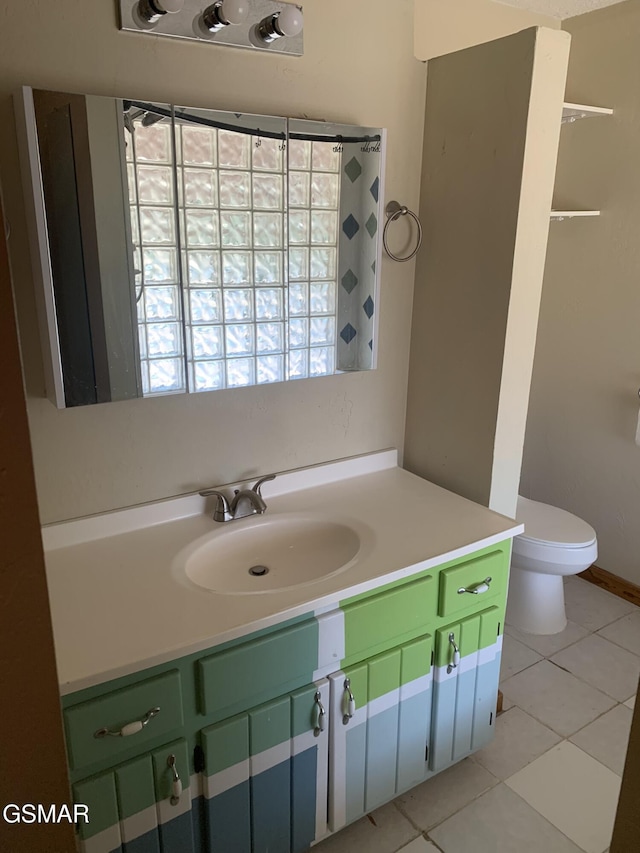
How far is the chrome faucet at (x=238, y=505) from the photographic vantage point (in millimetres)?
1812

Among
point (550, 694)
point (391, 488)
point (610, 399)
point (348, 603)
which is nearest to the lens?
point (348, 603)

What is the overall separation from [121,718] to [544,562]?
5.86ft

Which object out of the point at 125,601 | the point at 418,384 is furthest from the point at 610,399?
the point at 125,601

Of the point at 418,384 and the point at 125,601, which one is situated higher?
the point at 418,384

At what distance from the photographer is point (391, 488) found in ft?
6.84

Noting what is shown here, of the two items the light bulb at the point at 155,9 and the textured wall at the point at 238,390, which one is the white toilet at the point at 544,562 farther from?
the light bulb at the point at 155,9

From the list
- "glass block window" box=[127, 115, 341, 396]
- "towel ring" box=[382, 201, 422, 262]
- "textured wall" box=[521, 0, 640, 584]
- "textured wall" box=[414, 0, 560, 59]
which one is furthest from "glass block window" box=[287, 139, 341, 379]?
"textured wall" box=[521, 0, 640, 584]

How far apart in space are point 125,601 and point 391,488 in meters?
0.94

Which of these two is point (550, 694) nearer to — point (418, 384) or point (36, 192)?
point (418, 384)

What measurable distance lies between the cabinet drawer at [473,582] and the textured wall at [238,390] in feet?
1.88

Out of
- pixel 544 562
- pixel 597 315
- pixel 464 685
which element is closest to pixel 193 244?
pixel 464 685

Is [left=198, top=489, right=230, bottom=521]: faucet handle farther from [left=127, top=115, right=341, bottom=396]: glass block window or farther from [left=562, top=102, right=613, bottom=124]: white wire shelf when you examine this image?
[left=562, top=102, right=613, bottom=124]: white wire shelf

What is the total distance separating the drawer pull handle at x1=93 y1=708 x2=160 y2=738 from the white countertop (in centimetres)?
11

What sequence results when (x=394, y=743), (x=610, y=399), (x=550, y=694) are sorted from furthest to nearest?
(x=610, y=399)
(x=550, y=694)
(x=394, y=743)
